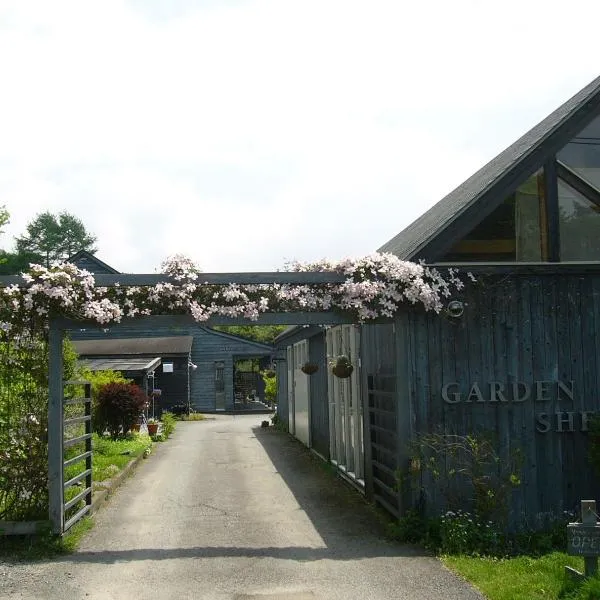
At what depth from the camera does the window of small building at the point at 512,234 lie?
9234 mm

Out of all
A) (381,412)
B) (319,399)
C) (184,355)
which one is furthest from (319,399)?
(184,355)

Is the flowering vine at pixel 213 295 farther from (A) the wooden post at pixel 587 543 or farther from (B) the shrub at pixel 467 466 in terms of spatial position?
(A) the wooden post at pixel 587 543

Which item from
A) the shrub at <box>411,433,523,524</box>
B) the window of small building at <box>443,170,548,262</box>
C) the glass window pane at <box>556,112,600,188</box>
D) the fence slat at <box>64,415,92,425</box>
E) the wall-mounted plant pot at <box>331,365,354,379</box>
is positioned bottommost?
the shrub at <box>411,433,523,524</box>

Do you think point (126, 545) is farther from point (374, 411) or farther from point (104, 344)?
point (104, 344)

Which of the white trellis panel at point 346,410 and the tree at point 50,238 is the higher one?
the tree at point 50,238

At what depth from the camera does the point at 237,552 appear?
838 cm

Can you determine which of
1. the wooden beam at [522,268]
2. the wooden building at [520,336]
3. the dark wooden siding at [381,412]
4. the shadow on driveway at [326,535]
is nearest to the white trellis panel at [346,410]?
the shadow on driveway at [326,535]

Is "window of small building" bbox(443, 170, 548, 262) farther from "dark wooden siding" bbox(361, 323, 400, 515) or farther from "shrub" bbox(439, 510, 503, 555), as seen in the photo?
"shrub" bbox(439, 510, 503, 555)

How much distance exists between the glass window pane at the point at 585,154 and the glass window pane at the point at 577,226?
258mm

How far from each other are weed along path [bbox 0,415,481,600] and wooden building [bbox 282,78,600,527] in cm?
125

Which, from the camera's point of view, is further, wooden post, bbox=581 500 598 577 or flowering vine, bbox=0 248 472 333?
flowering vine, bbox=0 248 472 333

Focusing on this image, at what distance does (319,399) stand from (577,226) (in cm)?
907

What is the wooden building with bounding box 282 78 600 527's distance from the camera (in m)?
8.97

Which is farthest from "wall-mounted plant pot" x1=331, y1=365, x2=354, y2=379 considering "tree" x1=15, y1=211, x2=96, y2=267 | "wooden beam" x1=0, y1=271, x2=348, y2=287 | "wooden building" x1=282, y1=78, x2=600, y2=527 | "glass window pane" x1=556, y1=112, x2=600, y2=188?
"tree" x1=15, y1=211, x2=96, y2=267
